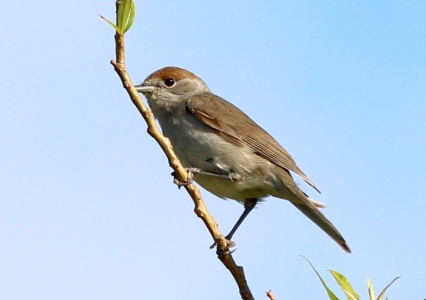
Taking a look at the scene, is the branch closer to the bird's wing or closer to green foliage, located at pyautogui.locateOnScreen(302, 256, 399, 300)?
green foliage, located at pyautogui.locateOnScreen(302, 256, 399, 300)

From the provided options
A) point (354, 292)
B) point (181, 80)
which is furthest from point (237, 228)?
point (354, 292)

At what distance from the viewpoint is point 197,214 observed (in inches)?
167

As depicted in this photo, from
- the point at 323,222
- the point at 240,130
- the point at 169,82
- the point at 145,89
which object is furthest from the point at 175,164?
the point at 169,82

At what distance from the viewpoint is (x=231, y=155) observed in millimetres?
7637

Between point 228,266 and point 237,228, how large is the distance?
3.68 meters

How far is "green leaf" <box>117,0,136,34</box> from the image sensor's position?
3.49 meters

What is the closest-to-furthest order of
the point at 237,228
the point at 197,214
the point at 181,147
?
the point at 197,214 → the point at 181,147 → the point at 237,228

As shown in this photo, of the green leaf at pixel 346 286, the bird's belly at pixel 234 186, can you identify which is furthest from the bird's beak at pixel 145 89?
the green leaf at pixel 346 286

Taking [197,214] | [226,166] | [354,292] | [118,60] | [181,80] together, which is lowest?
[354,292]

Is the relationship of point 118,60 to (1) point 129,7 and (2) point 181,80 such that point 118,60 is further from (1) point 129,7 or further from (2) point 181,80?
(2) point 181,80

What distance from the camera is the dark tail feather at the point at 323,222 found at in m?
6.90

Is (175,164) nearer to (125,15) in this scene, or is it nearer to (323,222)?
(125,15)

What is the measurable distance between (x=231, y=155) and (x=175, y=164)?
3.54m

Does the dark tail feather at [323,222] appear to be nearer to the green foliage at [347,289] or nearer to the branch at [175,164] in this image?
the branch at [175,164]
